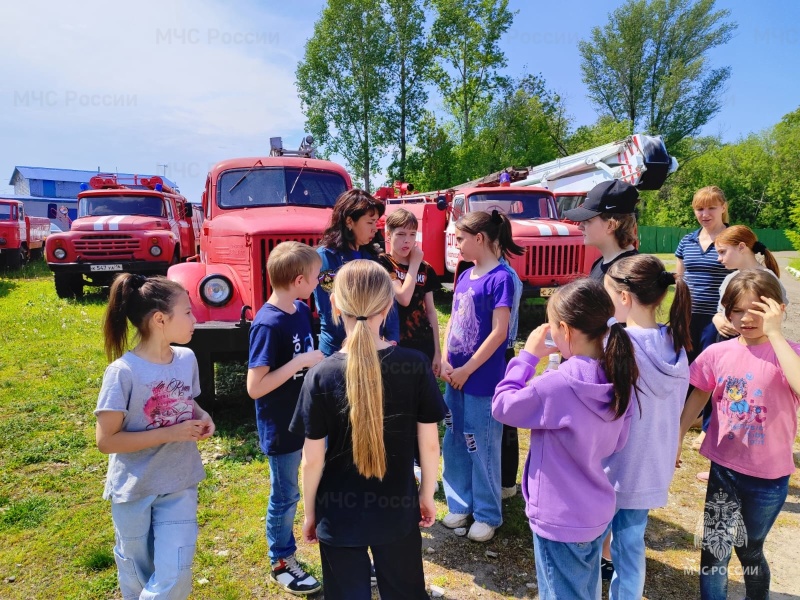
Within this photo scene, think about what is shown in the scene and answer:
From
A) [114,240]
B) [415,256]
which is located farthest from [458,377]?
[114,240]

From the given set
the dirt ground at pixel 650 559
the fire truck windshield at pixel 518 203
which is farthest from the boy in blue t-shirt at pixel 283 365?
the fire truck windshield at pixel 518 203

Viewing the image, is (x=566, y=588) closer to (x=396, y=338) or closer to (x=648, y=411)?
(x=648, y=411)

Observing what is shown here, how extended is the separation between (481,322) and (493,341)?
0.14 metres

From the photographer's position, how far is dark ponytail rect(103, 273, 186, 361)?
83.6 inches

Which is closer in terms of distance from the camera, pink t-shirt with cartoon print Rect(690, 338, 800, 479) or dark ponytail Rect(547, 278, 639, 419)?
dark ponytail Rect(547, 278, 639, 419)

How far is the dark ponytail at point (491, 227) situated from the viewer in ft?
9.87

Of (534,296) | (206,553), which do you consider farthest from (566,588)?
(534,296)

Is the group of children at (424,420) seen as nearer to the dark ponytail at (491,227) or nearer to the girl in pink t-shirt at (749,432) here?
the girl in pink t-shirt at (749,432)

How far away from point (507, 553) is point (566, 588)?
122cm

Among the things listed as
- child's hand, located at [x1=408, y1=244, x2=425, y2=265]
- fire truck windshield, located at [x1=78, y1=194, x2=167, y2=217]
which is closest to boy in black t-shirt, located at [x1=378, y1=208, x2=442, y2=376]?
child's hand, located at [x1=408, y1=244, x2=425, y2=265]

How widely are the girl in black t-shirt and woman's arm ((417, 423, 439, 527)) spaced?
0.06m

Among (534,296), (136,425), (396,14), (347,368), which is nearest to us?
(347,368)

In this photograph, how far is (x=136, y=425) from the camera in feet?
6.75

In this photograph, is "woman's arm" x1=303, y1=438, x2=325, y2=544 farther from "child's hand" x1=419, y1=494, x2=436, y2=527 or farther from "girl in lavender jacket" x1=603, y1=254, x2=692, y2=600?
"girl in lavender jacket" x1=603, y1=254, x2=692, y2=600
